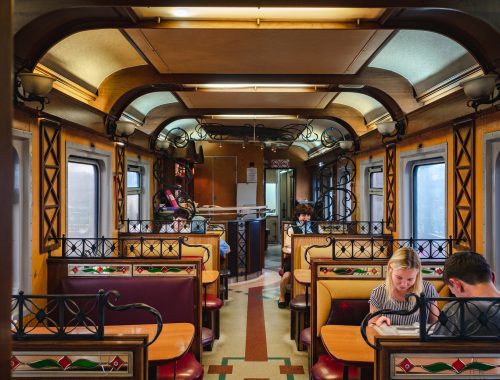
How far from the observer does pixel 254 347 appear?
4719 mm

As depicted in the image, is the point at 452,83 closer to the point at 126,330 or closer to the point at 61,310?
the point at 126,330

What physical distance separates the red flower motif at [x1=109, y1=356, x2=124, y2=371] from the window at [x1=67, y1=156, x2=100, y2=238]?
3206 mm

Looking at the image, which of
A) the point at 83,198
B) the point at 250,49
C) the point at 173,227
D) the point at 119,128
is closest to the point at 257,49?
the point at 250,49

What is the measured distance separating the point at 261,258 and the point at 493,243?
5.88 meters

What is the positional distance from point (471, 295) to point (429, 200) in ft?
12.5

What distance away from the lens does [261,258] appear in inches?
359

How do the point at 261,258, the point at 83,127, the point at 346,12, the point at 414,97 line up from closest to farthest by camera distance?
the point at 346,12
the point at 83,127
the point at 414,97
the point at 261,258

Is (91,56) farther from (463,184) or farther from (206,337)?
(463,184)

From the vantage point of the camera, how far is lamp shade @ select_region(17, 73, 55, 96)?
126 inches

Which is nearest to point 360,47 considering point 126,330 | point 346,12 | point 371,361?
point 346,12

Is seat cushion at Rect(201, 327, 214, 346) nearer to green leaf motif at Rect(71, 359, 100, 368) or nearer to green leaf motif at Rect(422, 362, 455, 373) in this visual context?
green leaf motif at Rect(71, 359, 100, 368)

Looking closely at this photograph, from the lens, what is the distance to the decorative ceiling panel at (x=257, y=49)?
148 inches

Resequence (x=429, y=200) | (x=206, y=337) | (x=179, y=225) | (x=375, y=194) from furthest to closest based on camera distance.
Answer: (x=375, y=194) → (x=179, y=225) → (x=429, y=200) → (x=206, y=337)

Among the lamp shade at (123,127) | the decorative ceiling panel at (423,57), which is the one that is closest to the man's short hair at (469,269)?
the decorative ceiling panel at (423,57)
